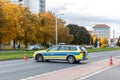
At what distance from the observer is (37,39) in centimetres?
8244

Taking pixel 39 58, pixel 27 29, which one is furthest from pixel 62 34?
pixel 39 58

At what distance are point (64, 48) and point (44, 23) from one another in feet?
179

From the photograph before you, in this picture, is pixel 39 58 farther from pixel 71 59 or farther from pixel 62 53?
pixel 71 59

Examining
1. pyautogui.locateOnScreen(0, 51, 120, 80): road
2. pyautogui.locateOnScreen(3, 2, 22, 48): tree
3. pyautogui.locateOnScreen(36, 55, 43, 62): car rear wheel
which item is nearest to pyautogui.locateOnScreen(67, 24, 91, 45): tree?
pyautogui.locateOnScreen(3, 2, 22, 48): tree

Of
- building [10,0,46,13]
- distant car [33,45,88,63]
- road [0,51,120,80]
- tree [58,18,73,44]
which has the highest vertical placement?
building [10,0,46,13]

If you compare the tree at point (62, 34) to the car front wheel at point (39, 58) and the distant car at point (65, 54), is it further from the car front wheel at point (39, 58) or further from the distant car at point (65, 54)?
the distant car at point (65, 54)

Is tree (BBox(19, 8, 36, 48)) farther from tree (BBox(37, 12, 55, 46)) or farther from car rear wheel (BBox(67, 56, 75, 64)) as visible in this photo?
car rear wheel (BBox(67, 56, 75, 64))

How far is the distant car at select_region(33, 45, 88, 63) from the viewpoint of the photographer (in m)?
29.9

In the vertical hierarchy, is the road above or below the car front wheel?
below

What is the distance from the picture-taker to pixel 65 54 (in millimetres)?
30328

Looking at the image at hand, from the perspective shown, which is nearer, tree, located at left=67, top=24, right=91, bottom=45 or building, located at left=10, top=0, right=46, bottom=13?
tree, located at left=67, top=24, right=91, bottom=45

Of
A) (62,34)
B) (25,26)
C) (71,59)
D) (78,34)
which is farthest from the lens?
(78,34)

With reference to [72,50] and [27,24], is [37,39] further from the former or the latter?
[72,50]

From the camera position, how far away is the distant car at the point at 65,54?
29922mm
